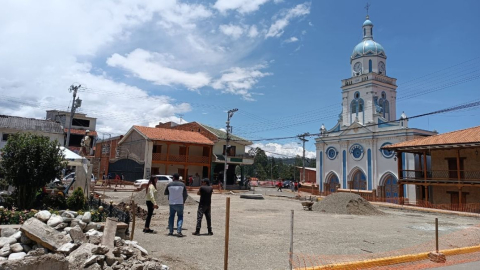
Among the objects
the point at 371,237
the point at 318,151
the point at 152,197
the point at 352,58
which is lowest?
the point at 371,237

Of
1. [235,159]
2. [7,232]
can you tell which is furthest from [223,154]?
[7,232]

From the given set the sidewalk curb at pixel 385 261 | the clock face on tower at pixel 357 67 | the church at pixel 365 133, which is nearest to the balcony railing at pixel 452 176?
the church at pixel 365 133

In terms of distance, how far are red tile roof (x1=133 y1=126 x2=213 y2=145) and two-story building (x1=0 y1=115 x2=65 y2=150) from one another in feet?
27.7

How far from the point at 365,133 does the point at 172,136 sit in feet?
70.3

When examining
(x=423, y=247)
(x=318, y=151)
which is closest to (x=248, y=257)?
(x=423, y=247)

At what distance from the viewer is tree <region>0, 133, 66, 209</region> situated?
9.53m

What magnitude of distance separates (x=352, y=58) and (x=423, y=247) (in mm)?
35034

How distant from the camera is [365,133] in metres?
35.5

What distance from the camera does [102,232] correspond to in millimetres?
6551

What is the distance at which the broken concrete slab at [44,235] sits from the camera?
17.9 ft

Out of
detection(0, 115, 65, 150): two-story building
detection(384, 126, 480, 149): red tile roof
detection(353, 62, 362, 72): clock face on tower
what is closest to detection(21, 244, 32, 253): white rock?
detection(384, 126, 480, 149): red tile roof

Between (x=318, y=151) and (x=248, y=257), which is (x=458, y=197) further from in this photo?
(x=248, y=257)

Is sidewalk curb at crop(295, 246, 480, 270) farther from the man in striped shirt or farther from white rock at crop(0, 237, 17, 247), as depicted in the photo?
white rock at crop(0, 237, 17, 247)

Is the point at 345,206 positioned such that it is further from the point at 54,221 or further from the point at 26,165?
the point at 54,221
